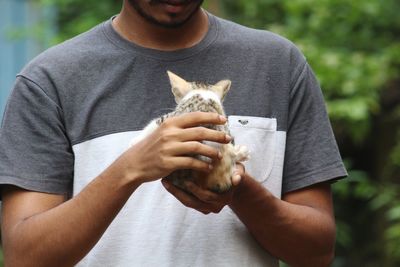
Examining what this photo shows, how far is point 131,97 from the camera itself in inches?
138

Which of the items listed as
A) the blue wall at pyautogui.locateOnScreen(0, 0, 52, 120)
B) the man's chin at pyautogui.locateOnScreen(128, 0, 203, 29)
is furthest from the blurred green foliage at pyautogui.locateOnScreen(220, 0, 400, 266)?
the man's chin at pyautogui.locateOnScreen(128, 0, 203, 29)

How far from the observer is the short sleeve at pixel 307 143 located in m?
3.55

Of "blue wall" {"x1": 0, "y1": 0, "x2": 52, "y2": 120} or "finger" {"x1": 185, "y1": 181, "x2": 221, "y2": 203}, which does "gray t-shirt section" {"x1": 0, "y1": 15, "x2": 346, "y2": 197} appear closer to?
"finger" {"x1": 185, "y1": 181, "x2": 221, "y2": 203}

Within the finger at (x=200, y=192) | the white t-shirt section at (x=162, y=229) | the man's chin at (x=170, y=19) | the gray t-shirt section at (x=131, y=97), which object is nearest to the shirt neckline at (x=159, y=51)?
the gray t-shirt section at (x=131, y=97)

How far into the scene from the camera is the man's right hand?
2.86 m

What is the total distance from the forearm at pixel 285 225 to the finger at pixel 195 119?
0.33m

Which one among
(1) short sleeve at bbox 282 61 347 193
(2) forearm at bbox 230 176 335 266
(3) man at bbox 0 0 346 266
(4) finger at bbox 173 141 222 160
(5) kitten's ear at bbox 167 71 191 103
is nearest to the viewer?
(4) finger at bbox 173 141 222 160

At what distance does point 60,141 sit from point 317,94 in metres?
0.95

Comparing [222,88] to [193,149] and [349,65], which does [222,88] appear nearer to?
[193,149]

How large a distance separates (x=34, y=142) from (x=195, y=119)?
80 centimetres

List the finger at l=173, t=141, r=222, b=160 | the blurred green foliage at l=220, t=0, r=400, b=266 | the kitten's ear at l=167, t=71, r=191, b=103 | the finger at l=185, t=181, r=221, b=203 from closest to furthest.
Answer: the finger at l=173, t=141, r=222, b=160 < the finger at l=185, t=181, r=221, b=203 < the kitten's ear at l=167, t=71, r=191, b=103 < the blurred green foliage at l=220, t=0, r=400, b=266

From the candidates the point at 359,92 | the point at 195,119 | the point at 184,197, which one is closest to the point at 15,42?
the point at 359,92

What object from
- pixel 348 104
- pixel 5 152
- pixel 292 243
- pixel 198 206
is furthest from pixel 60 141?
pixel 348 104

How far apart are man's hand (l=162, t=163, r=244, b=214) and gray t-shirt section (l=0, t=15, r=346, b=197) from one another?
500mm
